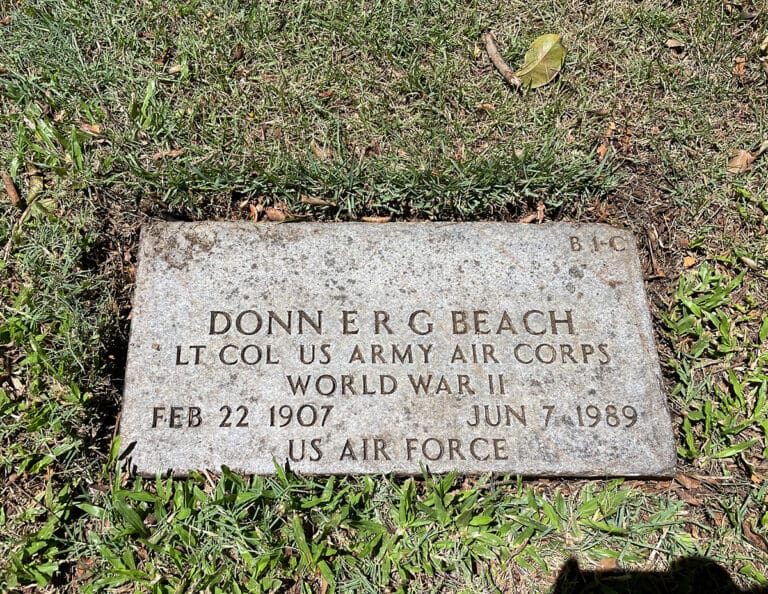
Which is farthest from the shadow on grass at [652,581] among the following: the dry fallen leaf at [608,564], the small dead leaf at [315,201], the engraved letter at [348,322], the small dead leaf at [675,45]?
the small dead leaf at [675,45]

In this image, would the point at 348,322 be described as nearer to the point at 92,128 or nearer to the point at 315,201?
the point at 315,201

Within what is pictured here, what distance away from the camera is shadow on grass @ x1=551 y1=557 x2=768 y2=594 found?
1.97 metres

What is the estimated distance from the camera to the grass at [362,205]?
6.48ft

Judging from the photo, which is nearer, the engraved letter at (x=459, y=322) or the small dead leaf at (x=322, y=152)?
the engraved letter at (x=459, y=322)

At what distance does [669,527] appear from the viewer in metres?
2.06

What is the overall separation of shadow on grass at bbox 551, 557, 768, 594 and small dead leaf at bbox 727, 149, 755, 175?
155 cm

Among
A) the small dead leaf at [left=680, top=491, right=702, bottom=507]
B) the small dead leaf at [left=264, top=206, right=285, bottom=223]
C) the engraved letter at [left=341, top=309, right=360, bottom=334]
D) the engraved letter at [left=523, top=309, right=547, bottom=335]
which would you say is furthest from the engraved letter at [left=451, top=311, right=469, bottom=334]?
the small dead leaf at [left=680, top=491, right=702, bottom=507]

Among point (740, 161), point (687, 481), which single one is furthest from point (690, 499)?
point (740, 161)

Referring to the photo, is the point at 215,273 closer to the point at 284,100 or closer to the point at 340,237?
the point at 340,237

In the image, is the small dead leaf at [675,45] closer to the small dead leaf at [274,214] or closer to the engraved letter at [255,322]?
the small dead leaf at [274,214]

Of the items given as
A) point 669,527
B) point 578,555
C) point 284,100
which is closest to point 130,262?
point 284,100

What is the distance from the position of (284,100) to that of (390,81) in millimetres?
457

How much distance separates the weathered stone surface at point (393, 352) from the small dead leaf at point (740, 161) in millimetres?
708

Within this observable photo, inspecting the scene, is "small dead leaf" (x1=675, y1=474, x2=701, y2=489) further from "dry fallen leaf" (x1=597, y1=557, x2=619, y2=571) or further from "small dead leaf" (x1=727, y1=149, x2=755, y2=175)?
"small dead leaf" (x1=727, y1=149, x2=755, y2=175)
